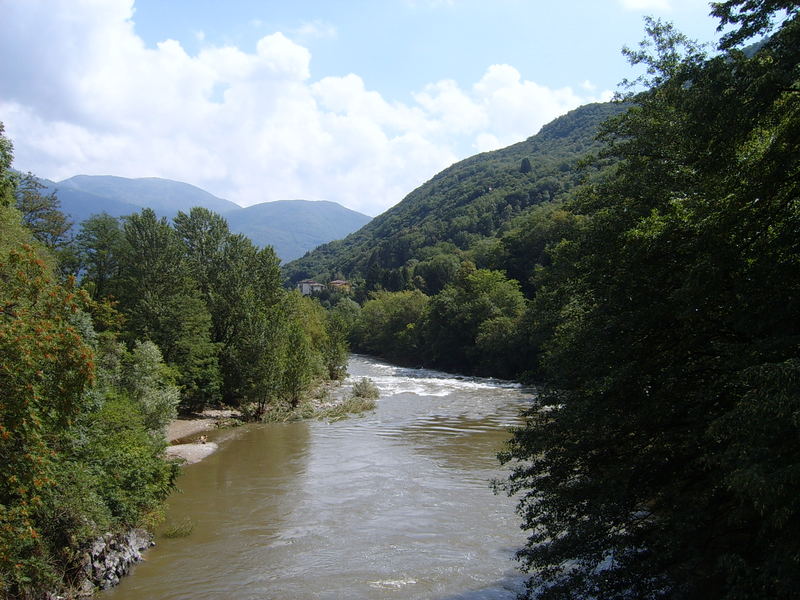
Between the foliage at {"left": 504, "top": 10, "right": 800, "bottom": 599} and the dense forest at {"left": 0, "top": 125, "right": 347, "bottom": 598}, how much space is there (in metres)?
9.28

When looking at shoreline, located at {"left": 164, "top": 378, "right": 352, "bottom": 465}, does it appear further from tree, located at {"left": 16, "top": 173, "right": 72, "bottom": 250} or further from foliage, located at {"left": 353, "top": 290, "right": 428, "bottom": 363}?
foliage, located at {"left": 353, "top": 290, "right": 428, "bottom": 363}

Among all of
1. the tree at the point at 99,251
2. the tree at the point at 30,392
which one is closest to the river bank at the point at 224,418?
the tree at the point at 99,251

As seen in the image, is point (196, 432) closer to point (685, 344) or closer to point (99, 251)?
point (99, 251)

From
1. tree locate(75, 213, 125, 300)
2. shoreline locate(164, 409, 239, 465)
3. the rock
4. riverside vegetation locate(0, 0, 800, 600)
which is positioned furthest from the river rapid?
tree locate(75, 213, 125, 300)

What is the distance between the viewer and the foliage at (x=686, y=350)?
6.35m

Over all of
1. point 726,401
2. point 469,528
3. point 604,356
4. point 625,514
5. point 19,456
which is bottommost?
point 469,528

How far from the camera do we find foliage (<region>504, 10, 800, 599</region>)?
6.35 m

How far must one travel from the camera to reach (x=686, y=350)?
30.9ft

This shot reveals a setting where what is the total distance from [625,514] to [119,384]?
74.1 ft

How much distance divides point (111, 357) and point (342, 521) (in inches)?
536

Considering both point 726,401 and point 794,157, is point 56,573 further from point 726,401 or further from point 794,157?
point 794,157

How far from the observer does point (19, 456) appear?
30.9ft

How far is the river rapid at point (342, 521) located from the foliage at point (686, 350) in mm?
3497

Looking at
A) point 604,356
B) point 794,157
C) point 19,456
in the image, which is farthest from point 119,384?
point 794,157
